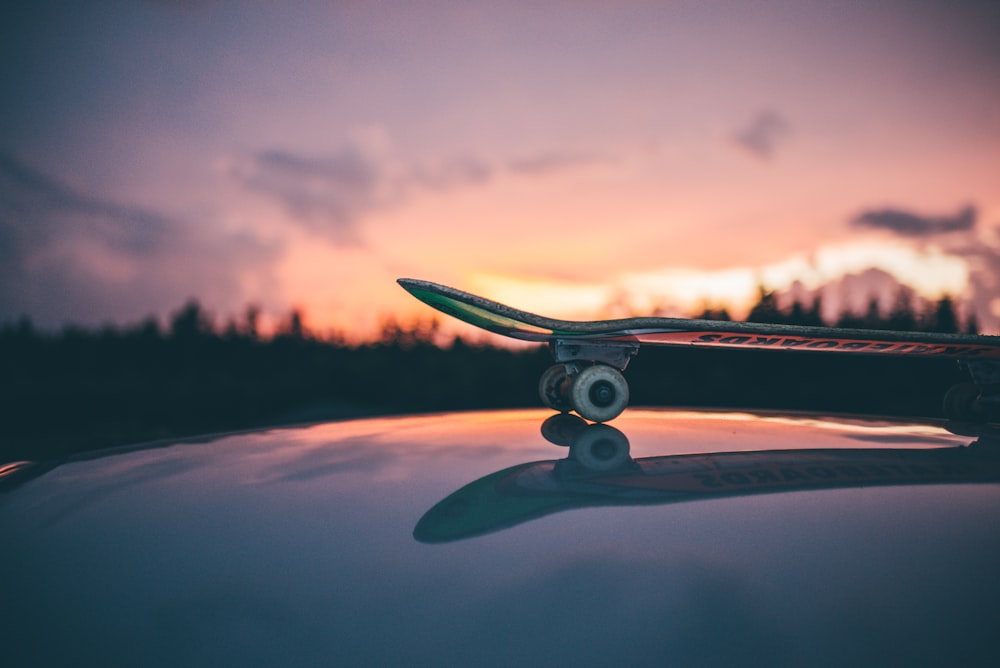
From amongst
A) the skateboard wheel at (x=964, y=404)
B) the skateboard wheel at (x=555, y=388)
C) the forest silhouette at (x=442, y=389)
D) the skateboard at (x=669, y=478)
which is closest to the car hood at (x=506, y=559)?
the skateboard at (x=669, y=478)

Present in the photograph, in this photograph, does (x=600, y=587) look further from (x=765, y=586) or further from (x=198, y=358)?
(x=198, y=358)

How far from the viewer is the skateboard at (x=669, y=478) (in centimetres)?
144

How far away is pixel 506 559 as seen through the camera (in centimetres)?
116

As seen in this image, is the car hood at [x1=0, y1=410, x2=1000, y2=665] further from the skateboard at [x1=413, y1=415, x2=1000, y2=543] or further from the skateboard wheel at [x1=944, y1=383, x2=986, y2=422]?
the skateboard wheel at [x1=944, y1=383, x2=986, y2=422]

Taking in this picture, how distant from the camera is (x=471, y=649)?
0.86m

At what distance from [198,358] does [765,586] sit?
26049mm

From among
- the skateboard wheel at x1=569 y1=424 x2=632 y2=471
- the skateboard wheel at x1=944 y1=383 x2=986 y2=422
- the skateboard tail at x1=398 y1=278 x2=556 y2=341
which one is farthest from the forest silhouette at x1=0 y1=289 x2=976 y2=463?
the skateboard wheel at x1=569 y1=424 x2=632 y2=471

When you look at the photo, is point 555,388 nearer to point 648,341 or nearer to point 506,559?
point 648,341

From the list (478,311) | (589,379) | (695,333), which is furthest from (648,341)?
(478,311)

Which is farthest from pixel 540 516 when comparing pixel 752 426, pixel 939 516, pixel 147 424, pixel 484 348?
pixel 147 424

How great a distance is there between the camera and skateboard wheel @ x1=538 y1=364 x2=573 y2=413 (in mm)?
4398

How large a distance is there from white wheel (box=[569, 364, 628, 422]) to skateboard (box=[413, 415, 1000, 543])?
1301mm

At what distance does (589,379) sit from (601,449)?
141 centimetres

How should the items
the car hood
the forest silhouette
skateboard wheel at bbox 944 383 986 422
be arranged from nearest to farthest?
the car hood
skateboard wheel at bbox 944 383 986 422
the forest silhouette
